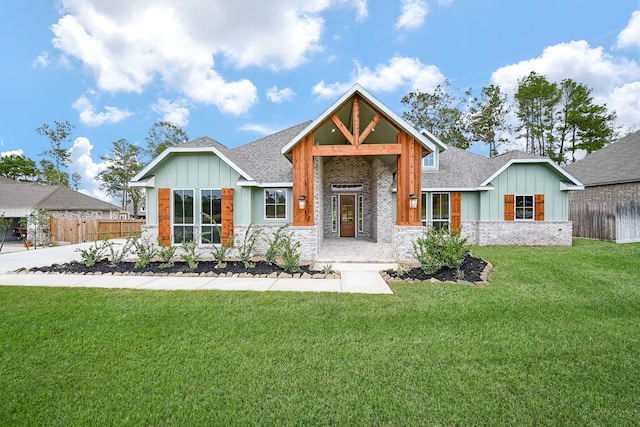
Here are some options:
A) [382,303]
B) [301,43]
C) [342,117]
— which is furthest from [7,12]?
Result: [382,303]

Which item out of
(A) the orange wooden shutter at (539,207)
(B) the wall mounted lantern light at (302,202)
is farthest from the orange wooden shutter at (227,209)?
(A) the orange wooden shutter at (539,207)

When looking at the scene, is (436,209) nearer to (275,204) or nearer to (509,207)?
(509,207)

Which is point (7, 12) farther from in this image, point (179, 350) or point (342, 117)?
point (179, 350)

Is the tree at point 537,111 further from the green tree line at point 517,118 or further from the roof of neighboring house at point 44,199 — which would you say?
the roof of neighboring house at point 44,199

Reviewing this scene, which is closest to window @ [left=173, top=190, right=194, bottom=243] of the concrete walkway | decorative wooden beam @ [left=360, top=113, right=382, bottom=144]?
the concrete walkway

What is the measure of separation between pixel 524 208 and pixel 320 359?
12.8 m

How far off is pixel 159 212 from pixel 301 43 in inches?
411

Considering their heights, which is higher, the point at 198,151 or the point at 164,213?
the point at 198,151

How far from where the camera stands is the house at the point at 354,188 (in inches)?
334

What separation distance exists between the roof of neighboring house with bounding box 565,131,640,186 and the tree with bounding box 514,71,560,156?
6161 mm

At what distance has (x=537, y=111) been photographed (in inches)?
994

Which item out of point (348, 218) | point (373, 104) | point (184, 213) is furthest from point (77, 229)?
point (373, 104)

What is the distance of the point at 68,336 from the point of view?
3562 mm

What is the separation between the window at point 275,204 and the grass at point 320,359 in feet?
19.0
